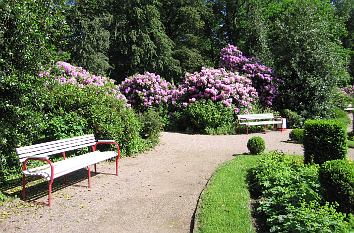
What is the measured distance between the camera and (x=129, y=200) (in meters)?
6.57

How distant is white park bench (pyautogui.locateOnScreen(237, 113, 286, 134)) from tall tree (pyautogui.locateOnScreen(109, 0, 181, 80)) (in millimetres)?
12443

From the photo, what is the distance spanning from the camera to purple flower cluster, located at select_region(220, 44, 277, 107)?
773 inches

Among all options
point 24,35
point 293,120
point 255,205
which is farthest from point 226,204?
point 293,120

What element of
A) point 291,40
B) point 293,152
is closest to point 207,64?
point 291,40

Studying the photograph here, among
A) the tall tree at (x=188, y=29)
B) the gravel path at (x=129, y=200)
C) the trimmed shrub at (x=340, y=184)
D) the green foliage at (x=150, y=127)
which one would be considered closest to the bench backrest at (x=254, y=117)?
the green foliage at (x=150, y=127)

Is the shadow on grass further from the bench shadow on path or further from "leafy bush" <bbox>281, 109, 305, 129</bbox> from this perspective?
"leafy bush" <bbox>281, 109, 305, 129</bbox>

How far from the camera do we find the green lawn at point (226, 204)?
5.04 meters

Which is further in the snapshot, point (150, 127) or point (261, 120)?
point (261, 120)

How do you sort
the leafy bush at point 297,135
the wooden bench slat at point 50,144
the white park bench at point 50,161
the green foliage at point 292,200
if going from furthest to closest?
1. the leafy bush at point 297,135
2. the wooden bench slat at point 50,144
3. the white park bench at point 50,161
4. the green foliage at point 292,200

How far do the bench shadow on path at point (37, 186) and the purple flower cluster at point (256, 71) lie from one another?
13.4 m

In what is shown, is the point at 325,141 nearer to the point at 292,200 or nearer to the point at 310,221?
the point at 292,200

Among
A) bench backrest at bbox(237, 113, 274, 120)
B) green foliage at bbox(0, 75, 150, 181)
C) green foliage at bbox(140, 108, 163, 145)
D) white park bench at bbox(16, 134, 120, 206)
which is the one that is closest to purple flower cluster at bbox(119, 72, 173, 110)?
bench backrest at bbox(237, 113, 274, 120)

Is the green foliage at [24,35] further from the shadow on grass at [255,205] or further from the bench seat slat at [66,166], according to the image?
the shadow on grass at [255,205]

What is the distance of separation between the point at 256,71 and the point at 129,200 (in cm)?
1517
